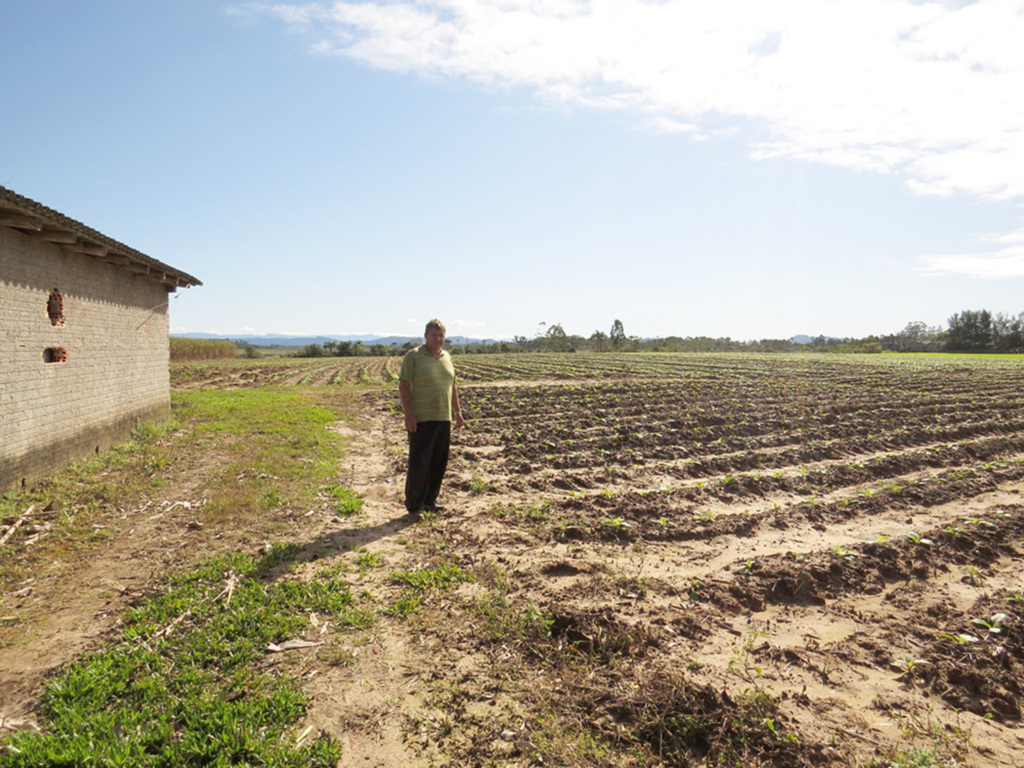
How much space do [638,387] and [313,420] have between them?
43.9 feet

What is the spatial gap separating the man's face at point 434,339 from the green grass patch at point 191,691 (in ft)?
8.99

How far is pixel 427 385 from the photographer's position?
5.96 metres

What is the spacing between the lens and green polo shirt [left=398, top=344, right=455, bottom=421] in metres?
5.96

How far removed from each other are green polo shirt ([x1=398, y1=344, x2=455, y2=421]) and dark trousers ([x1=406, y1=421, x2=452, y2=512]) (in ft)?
0.43

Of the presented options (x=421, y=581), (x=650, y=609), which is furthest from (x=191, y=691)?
(x=650, y=609)

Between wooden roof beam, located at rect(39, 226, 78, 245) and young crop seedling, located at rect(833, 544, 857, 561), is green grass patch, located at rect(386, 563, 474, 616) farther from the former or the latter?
wooden roof beam, located at rect(39, 226, 78, 245)

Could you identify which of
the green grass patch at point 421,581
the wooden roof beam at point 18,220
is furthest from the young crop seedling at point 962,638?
the wooden roof beam at point 18,220

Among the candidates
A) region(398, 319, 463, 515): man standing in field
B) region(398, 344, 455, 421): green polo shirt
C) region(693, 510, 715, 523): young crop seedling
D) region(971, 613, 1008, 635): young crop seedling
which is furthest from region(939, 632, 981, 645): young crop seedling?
region(398, 344, 455, 421): green polo shirt

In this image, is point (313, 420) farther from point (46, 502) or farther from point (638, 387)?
point (638, 387)

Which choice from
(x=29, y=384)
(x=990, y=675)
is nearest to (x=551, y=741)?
(x=990, y=675)

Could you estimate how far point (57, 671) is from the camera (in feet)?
10.6

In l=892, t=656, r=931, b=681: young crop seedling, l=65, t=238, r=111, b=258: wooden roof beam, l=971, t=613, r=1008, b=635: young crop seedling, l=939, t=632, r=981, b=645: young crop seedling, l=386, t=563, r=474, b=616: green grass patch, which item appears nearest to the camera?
l=892, t=656, r=931, b=681: young crop seedling

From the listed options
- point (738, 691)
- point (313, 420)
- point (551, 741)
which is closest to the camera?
point (551, 741)

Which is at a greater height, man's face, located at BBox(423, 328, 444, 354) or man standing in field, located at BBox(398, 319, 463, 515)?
man's face, located at BBox(423, 328, 444, 354)
